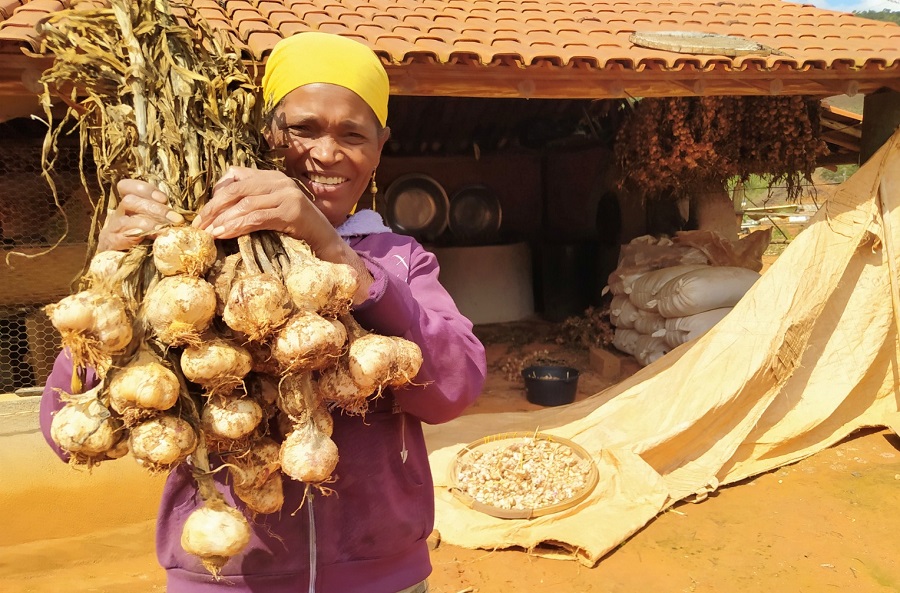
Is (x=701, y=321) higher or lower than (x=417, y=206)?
lower

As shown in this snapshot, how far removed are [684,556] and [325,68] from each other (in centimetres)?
320

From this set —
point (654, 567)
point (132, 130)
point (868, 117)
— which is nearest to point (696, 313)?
point (868, 117)

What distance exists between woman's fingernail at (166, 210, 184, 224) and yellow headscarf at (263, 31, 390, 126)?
0.43 meters

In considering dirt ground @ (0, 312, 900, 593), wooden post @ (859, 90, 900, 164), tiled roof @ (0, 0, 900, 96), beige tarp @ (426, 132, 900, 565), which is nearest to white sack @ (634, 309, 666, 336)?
beige tarp @ (426, 132, 900, 565)

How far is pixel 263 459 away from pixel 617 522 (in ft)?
9.62

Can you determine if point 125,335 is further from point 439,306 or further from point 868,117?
point 868,117

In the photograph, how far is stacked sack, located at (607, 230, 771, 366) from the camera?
18.1ft

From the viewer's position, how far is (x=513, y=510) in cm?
353

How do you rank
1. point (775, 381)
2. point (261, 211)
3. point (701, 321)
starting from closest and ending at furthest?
1. point (261, 211)
2. point (775, 381)
3. point (701, 321)

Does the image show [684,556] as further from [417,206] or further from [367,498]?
[417,206]

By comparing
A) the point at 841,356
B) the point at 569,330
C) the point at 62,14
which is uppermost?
the point at 62,14

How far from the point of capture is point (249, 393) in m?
1.09

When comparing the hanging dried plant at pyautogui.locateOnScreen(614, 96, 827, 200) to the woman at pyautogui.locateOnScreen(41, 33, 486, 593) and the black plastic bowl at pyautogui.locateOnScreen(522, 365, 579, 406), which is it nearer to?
the black plastic bowl at pyautogui.locateOnScreen(522, 365, 579, 406)

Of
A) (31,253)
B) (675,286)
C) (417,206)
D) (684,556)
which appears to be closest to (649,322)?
(675,286)
